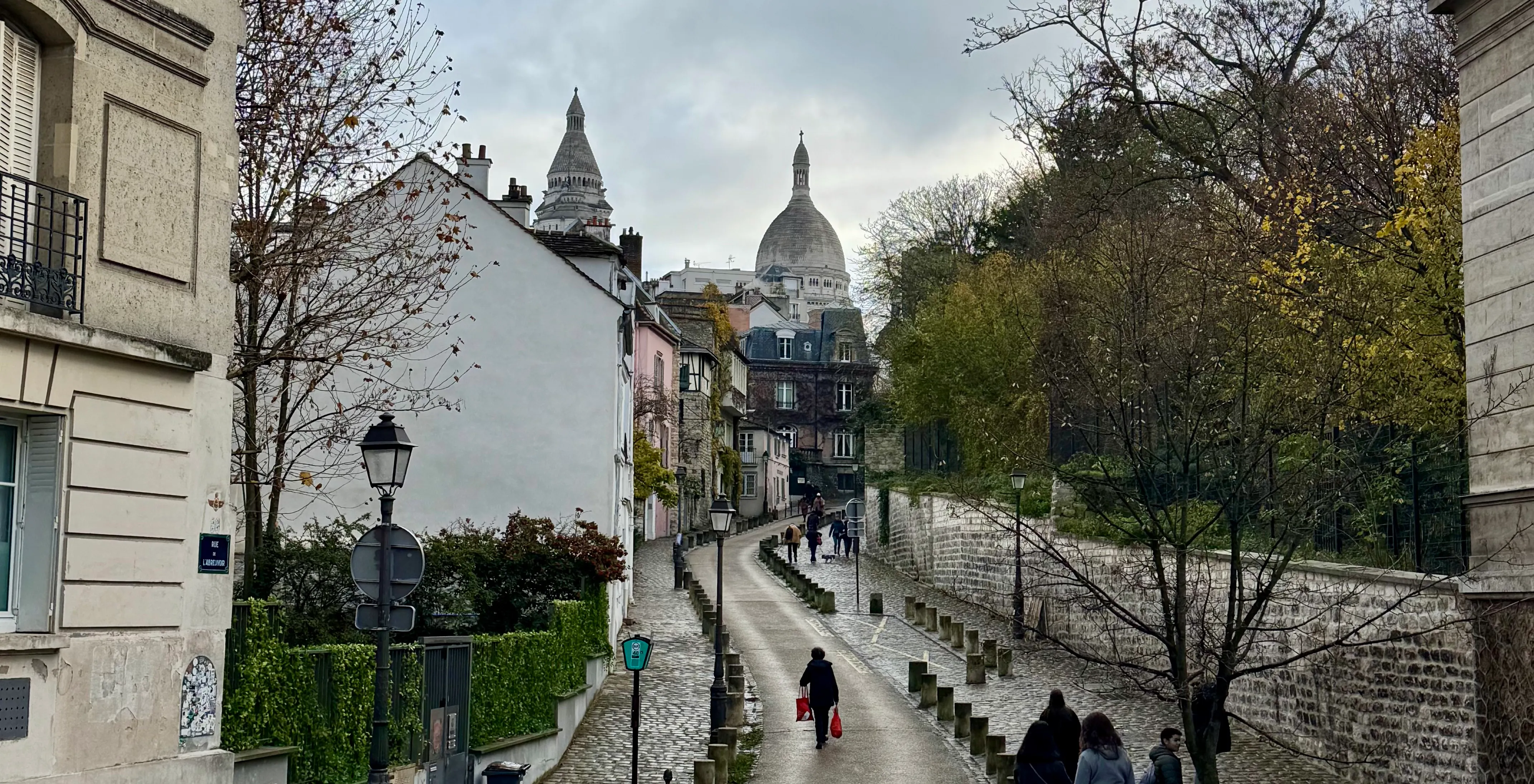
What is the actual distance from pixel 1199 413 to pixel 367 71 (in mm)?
10151

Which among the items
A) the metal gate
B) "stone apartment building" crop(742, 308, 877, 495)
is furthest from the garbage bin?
"stone apartment building" crop(742, 308, 877, 495)

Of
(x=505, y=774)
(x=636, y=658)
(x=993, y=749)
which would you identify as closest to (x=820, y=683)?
(x=993, y=749)

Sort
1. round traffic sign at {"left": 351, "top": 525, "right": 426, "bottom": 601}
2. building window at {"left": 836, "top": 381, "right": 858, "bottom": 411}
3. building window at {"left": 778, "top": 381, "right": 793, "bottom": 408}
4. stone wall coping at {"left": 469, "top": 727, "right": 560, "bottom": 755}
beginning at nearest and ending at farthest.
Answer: round traffic sign at {"left": 351, "top": 525, "right": 426, "bottom": 601}
stone wall coping at {"left": 469, "top": 727, "right": 560, "bottom": 755}
building window at {"left": 778, "top": 381, "right": 793, "bottom": 408}
building window at {"left": 836, "top": 381, "right": 858, "bottom": 411}

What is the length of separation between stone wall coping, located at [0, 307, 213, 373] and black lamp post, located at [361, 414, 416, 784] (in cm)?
192

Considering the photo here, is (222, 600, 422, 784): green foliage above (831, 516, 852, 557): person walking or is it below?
below

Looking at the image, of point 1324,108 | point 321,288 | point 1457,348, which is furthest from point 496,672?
point 1324,108

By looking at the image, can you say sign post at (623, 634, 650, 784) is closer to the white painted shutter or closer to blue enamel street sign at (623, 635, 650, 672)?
blue enamel street sign at (623, 635, 650, 672)

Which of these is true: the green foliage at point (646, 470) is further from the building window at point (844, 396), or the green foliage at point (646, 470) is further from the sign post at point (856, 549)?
the building window at point (844, 396)

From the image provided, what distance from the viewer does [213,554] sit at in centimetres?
1128

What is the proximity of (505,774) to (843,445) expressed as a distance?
86634 millimetres

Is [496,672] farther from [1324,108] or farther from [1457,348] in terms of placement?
[1324,108]

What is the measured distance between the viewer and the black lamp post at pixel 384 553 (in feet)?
39.2

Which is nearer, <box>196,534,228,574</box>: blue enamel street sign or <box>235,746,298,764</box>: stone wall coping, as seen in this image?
<box>196,534,228,574</box>: blue enamel street sign

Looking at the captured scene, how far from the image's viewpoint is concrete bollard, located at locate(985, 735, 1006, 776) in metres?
18.8
